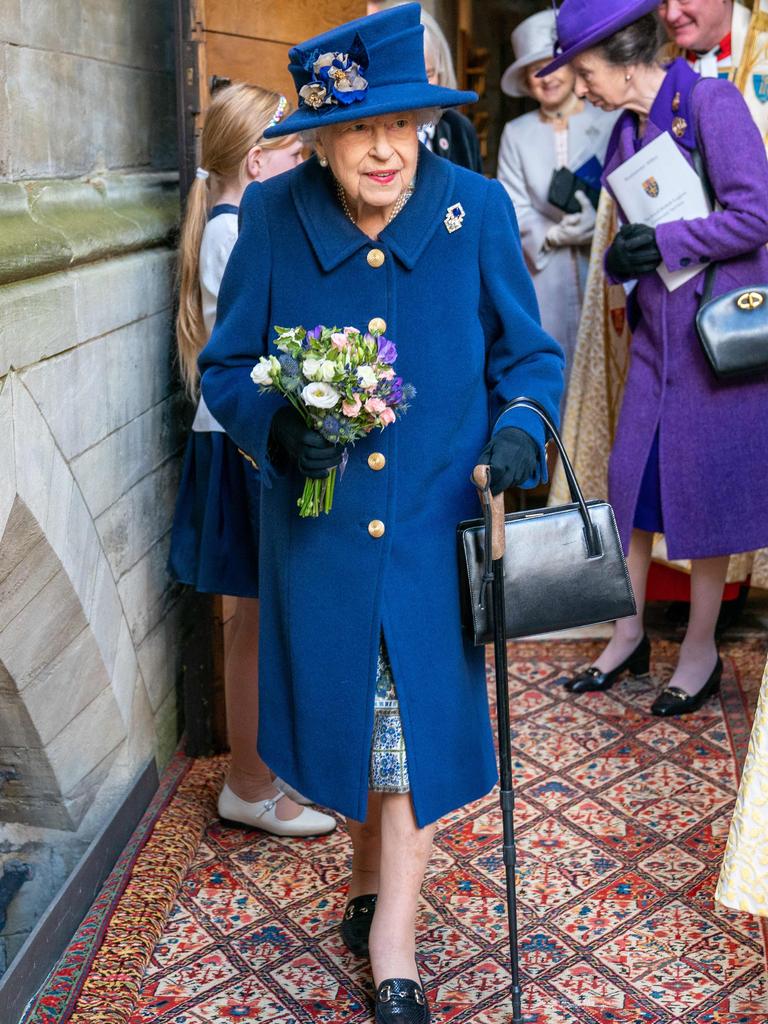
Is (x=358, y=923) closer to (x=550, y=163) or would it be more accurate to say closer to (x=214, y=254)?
(x=214, y=254)

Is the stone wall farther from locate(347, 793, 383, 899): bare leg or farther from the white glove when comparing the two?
the white glove

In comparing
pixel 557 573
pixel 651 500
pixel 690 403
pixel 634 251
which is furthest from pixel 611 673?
pixel 557 573

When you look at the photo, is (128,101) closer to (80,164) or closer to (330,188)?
(80,164)

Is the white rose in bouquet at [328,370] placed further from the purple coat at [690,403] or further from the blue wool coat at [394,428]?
the purple coat at [690,403]

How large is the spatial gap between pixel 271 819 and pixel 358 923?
0.58 metres

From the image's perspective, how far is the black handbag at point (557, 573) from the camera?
8.01 feet

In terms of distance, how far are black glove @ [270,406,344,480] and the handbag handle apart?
1.06 ft

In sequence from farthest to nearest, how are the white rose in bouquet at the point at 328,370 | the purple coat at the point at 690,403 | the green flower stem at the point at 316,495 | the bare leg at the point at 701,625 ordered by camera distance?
the bare leg at the point at 701,625
the purple coat at the point at 690,403
the green flower stem at the point at 316,495
the white rose in bouquet at the point at 328,370

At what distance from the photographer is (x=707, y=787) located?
351cm

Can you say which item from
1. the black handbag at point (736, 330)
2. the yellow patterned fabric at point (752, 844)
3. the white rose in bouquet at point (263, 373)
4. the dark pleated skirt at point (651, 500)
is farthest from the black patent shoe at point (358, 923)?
the black handbag at point (736, 330)

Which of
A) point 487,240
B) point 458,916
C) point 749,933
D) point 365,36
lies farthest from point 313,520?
point 749,933

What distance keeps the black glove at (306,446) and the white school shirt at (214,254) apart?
0.78 metres

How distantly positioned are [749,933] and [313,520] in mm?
1269

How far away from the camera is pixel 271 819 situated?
3.31 meters
